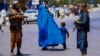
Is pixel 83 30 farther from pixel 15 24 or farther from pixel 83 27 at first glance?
pixel 15 24

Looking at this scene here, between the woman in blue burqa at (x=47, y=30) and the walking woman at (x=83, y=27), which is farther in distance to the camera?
the woman in blue burqa at (x=47, y=30)

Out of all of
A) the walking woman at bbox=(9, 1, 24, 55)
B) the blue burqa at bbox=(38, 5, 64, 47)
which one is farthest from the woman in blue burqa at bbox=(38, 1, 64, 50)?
the walking woman at bbox=(9, 1, 24, 55)

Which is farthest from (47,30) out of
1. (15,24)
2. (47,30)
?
(15,24)

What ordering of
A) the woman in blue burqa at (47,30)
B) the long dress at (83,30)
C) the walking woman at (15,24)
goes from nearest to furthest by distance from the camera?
the long dress at (83,30) < the walking woman at (15,24) < the woman in blue burqa at (47,30)

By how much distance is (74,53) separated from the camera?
55.5 feet

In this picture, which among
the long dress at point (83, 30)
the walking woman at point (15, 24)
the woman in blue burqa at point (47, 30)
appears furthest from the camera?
the woman in blue burqa at point (47, 30)

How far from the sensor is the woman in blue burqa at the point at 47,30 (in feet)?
58.4

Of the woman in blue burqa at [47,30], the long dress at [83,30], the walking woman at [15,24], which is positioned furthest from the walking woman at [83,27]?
the woman in blue burqa at [47,30]

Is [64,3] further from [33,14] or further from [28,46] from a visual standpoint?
[28,46]

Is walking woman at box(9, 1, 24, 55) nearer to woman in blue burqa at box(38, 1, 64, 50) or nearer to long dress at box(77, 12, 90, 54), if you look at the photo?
long dress at box(77, 12, 90, 54)

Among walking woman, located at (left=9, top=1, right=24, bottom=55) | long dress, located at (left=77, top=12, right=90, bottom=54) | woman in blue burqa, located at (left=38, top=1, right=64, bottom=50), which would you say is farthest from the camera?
woman in blue burqa, located at (left=38, top=1, right=64, bottom=50)

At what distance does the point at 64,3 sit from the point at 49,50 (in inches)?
4525

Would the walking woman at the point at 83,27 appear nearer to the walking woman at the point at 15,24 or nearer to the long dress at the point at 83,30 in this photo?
the long dress at the point at 83,30

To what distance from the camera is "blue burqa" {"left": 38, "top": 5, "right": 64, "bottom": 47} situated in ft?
58.4
